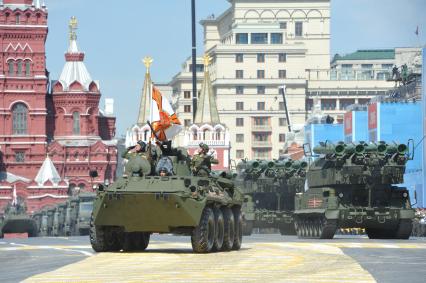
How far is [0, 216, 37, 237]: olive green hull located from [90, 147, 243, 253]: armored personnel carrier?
206 feet

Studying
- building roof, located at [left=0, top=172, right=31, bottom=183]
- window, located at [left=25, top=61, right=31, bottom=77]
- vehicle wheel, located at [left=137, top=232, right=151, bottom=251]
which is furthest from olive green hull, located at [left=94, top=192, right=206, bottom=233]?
building roof, located at [left=0, top=172, right=31, bottom=183]

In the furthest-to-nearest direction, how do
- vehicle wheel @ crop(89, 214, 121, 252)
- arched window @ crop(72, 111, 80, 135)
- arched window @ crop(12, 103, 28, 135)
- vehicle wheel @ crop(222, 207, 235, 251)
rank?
1. arched window @ crop(72, 111, 80, 135)
2. arched window @ crop(12, 103, 28, 135)
3. vehicle wheel @ crop(222, 207, 235, 251)
4. vehicle wheel @ crop(89, 214, 121, 252)

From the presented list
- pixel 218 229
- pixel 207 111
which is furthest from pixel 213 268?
pixel 207 111

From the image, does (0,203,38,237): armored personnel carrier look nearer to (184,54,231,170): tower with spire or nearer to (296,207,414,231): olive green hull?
(296,207,414,231): olive green hull

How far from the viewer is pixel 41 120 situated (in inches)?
5950

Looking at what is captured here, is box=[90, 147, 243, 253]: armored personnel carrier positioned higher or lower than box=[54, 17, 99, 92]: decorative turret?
lower

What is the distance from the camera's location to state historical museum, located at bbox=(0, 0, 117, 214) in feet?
488

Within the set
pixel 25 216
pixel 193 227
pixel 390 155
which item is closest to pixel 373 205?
pixel 390 155

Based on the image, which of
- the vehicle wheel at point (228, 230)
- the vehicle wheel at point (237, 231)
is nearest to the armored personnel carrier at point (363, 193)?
the vehicle wheel at point (237, 231)

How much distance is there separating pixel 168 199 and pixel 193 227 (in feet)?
2.47

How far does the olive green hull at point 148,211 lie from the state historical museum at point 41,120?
117229 millimetres

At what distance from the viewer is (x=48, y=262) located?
1033 inches

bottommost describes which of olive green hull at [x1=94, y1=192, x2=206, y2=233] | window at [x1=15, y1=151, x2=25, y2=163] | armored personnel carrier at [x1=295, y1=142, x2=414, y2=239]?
olive green hull at [x1=94, y1=192, x2=206, y2=233]

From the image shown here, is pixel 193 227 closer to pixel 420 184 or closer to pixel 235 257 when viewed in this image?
pixel 235 257
